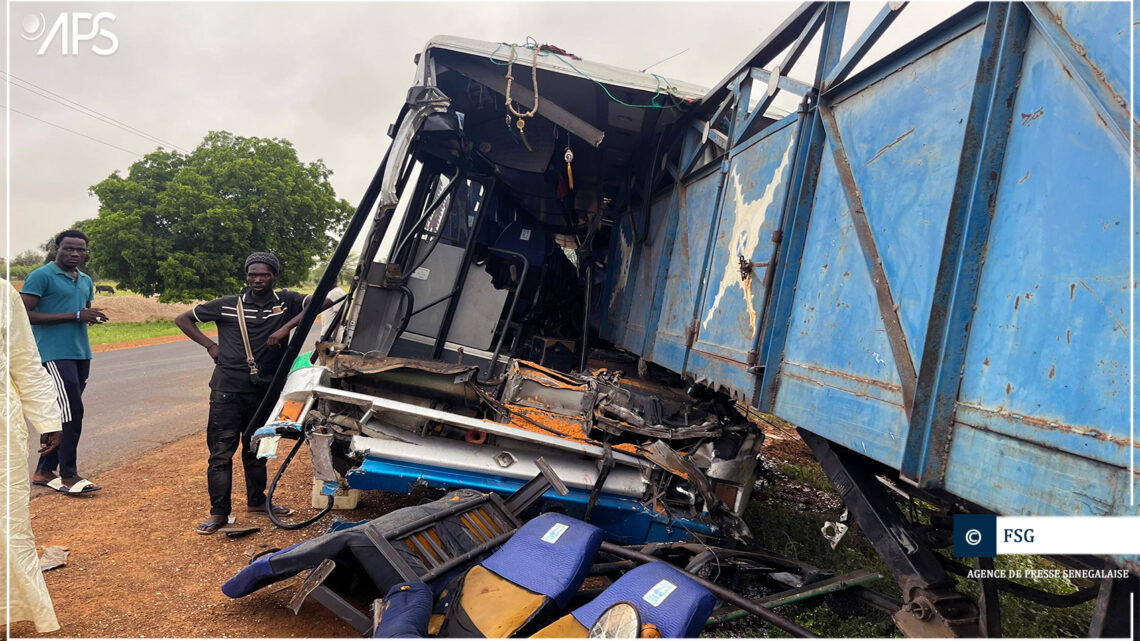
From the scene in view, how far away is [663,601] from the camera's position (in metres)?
2.14

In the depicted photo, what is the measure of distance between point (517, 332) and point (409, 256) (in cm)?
133

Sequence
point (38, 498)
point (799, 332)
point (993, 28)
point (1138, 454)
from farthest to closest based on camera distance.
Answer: point (38, 498), point (799, 332), point (993, 28), point (1138, 454)

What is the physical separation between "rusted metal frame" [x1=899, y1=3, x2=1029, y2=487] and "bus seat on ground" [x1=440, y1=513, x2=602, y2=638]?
1.37 m

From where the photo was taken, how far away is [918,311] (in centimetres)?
194

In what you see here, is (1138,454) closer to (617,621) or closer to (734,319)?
(617,621)

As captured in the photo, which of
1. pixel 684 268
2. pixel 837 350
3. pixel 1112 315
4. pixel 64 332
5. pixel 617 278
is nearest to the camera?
pixel 1112 315

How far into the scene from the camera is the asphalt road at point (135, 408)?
5.44 m

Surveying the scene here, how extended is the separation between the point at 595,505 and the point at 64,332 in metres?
4.27

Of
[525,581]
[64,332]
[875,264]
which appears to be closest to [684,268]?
[875,264]

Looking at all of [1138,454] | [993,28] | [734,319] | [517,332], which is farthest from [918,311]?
[517,332]

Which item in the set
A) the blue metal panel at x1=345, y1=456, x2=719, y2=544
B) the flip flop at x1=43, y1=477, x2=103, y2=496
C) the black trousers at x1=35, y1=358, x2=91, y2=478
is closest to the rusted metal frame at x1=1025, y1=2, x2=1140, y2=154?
the blue metal panel at x1=345, y1=456, x2=719, y2=544

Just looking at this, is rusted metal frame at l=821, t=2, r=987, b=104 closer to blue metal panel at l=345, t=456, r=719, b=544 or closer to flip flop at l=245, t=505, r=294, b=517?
blue metal panel at l=345, t=456, r=719, b=544

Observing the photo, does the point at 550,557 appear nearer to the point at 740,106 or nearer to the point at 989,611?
the point at 989,611

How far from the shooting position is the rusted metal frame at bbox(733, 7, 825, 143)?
291 cm
